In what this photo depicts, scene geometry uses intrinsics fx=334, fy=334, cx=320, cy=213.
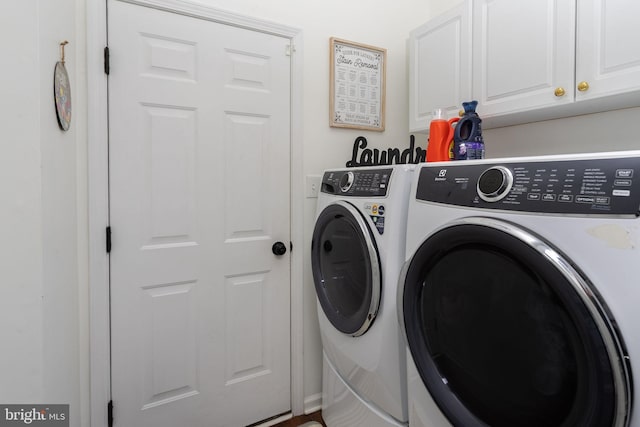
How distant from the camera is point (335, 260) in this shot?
1564 mm

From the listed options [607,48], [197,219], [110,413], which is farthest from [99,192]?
[607,48]

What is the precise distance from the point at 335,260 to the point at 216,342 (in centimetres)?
74

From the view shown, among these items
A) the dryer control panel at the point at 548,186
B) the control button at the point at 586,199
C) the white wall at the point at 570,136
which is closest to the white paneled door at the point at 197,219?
the dryer control panel at the point at 548,186

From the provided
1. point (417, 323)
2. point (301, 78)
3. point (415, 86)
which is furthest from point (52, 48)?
point (415, 86)

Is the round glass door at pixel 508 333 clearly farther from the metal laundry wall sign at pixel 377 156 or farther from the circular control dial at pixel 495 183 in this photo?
the metal laundry wall sign at pixel 377 156

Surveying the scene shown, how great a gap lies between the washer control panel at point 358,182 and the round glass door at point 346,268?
7 cm

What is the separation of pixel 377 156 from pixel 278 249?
29.7 inches

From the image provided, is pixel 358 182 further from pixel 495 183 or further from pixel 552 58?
pixel 552 58

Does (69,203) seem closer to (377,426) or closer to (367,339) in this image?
(367,339)

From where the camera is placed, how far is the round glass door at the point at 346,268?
1.28m

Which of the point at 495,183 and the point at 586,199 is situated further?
the point at 495,183

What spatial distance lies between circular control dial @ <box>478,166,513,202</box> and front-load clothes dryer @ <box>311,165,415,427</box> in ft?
1.14

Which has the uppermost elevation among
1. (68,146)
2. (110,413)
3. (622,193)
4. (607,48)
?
(607,48)

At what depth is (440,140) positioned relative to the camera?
1.52 m
